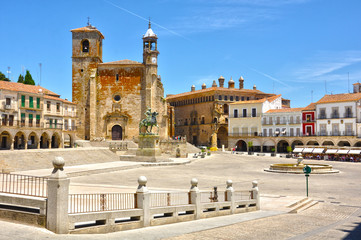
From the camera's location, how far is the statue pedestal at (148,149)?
121 feet

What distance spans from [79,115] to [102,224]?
4398 centimetres

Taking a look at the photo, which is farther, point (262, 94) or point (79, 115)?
point (262, 94)

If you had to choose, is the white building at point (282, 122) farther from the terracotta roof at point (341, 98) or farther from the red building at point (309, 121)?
the terracotta roof at point (341, 98)

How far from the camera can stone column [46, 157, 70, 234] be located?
848cm

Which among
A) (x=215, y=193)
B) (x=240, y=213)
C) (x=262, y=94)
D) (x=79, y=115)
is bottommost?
(x=240, y=213)

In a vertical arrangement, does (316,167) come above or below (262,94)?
below

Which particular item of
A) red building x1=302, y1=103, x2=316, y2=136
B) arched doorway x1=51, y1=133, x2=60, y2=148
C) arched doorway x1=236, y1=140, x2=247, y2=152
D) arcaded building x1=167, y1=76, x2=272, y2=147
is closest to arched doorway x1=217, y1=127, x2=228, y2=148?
arcaded building x1=167, y1=76, x2=272, y2=147

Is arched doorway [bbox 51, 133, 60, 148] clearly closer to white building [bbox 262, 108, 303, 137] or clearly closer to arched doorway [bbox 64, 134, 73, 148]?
arched doorway [bbox 64, 134, 73, 148]

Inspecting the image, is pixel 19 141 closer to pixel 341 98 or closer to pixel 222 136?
pixel 222 136

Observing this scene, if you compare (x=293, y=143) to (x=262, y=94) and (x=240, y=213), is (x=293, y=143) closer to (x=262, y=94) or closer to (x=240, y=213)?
(x=262, y=94)

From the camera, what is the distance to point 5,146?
3944cm

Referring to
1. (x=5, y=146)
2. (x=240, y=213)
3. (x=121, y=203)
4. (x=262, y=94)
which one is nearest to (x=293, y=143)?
(x=262, y=94)

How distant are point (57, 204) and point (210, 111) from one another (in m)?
65.4

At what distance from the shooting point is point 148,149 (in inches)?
1462
